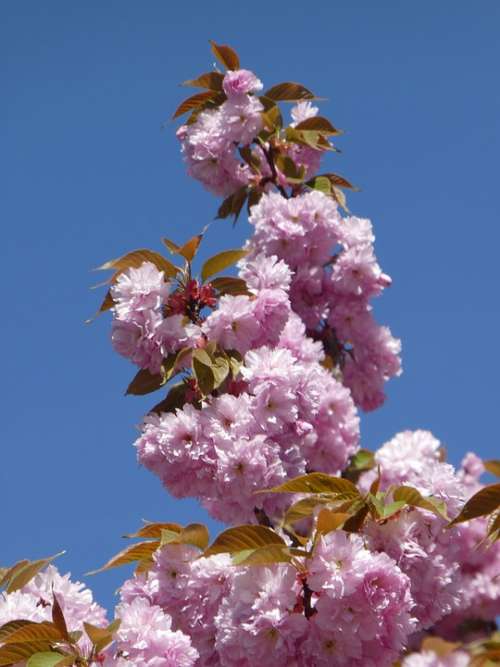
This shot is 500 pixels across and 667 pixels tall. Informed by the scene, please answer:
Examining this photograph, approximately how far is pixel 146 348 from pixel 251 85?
2.09 metres

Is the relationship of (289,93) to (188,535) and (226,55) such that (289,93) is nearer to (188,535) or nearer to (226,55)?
(226,55)

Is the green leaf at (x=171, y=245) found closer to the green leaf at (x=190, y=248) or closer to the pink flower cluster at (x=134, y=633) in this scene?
the green leaf at (x=190, y=248)

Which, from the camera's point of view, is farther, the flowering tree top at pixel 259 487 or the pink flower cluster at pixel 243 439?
the pink flower cluster at pixel 243 439

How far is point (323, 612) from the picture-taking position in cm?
281

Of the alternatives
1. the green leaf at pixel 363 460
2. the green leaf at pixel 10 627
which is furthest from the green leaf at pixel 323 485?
the green leaf at pixel 363 460

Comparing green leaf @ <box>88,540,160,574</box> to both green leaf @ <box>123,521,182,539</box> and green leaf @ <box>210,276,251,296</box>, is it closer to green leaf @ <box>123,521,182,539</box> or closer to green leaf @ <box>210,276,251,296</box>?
green leaf @ <box>123,521,182,539</box>

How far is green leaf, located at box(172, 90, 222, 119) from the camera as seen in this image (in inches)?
211

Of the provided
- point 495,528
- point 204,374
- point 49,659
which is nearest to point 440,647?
point 495,528

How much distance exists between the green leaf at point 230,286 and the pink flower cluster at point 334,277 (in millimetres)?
1407

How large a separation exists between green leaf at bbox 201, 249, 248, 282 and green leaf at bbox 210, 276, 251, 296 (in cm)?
3

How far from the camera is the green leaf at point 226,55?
5332mm

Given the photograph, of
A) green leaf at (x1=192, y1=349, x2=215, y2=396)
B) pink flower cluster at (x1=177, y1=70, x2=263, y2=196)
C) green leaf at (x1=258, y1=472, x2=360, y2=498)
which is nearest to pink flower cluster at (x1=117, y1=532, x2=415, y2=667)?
green leaf at (x1=258, y1=472, x2=360, y2=498)

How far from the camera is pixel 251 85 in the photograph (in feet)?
17.2

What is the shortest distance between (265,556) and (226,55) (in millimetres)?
3324
